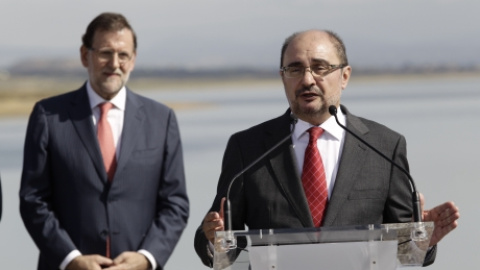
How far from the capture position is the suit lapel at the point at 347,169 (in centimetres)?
330

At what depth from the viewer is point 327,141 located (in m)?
3.44

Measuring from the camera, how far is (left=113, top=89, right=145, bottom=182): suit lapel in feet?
13.4

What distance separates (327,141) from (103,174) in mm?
973

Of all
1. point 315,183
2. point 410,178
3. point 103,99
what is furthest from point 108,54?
point 410,178

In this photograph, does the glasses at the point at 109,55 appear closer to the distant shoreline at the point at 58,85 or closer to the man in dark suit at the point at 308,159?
the man in dark suit at the point at 308,159

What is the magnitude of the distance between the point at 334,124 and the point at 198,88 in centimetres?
689

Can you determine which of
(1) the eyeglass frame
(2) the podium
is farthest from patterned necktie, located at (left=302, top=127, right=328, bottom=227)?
(1) the eyeglass frame

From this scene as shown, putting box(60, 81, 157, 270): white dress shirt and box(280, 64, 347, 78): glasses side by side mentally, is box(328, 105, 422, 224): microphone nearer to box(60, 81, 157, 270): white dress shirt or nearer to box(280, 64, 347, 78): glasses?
box(280, 64, 347, 78): glasses

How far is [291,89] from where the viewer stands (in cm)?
339

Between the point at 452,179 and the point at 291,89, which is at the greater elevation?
the point at 291,89

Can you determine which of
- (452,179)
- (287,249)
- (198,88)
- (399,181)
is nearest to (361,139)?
(399,181)

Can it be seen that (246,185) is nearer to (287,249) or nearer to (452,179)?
(287,249)

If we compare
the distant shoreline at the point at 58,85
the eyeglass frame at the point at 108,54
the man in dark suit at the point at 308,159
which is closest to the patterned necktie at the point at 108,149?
the eyeglass frame at the point at 108,54

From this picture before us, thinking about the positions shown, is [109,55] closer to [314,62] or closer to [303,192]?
[314,62]
